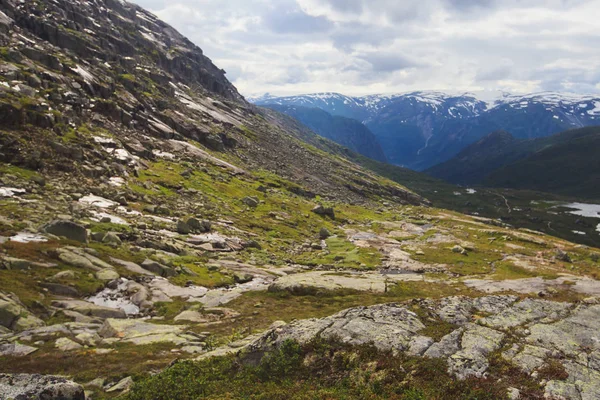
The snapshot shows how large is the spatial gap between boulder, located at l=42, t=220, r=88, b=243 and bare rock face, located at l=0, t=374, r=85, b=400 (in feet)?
87.3

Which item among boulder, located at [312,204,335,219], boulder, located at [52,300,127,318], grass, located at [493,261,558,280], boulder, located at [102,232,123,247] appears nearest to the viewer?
boulder, located at [52,300,127,318]

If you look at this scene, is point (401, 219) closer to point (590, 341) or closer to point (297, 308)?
point (297, 308)

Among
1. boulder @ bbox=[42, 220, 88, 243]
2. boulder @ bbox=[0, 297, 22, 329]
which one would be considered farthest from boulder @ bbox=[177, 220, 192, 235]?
boulder @ bbox=[0, 297, 22, 329]

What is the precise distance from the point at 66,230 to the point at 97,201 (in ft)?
77.7

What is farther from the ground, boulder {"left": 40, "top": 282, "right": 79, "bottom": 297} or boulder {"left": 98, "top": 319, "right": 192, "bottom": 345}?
boulder {"left": 40, "top": 282, "right": 79, "bottom": 297}

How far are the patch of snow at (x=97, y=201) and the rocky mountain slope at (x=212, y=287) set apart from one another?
1.48 feet

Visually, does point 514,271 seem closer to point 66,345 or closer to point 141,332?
point 141,332

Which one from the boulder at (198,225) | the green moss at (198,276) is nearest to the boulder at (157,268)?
the green moss at (198,276)

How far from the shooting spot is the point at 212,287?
152ft

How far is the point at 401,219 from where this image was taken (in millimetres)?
176750

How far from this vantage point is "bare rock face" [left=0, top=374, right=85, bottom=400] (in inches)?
675

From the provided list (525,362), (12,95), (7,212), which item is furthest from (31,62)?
(525,362)

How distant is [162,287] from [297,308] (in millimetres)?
15801

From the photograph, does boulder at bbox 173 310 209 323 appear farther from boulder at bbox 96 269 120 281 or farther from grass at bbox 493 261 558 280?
grass at bbox 493 261 558 280
